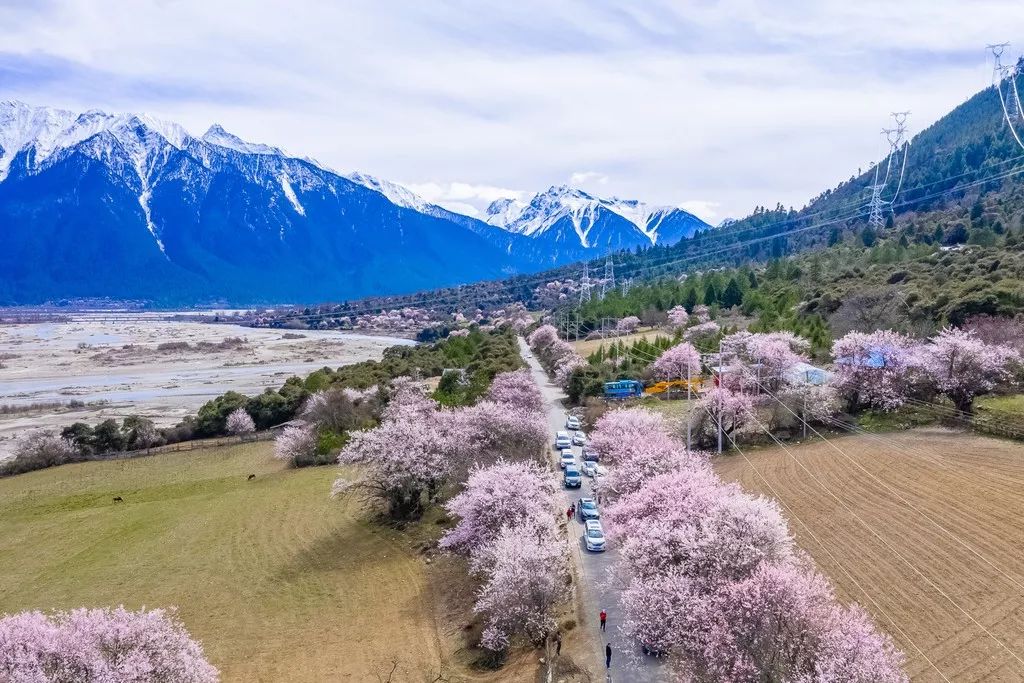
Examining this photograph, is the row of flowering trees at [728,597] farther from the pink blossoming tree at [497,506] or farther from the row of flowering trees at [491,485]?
the pink blossoming tree at [497,506]

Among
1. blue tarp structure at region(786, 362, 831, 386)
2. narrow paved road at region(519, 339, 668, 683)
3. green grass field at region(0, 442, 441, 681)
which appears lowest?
green grass field at region(0, 442, 441, 681)

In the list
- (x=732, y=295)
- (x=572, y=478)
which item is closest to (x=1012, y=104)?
(x=732, y=295)

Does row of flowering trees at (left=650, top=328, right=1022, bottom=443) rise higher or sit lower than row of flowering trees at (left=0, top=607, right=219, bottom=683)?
higher

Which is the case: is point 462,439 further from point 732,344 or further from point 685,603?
point 732,344

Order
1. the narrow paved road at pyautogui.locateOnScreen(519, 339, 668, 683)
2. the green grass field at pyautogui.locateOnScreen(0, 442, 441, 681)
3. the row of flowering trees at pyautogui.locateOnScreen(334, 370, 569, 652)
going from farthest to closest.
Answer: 1. the green grass field at pyautogui.locateOnScreen(0, 442, 441, 681)
2. the row of flowering trees at pyautogui.locateOnScreen(334, 370, 569, 652)
3. the narrow paved road at pyautogui.locateOnScreen(519, 339, 668, 683)

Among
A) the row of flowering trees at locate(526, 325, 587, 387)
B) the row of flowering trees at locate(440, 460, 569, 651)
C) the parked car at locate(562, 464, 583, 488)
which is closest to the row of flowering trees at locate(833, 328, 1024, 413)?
the parked car at locate(562, 464, 583, 488)

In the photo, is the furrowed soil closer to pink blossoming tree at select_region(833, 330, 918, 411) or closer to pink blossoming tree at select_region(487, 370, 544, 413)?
pink blossoming tree at select_region(487, 370, 544, 413)
